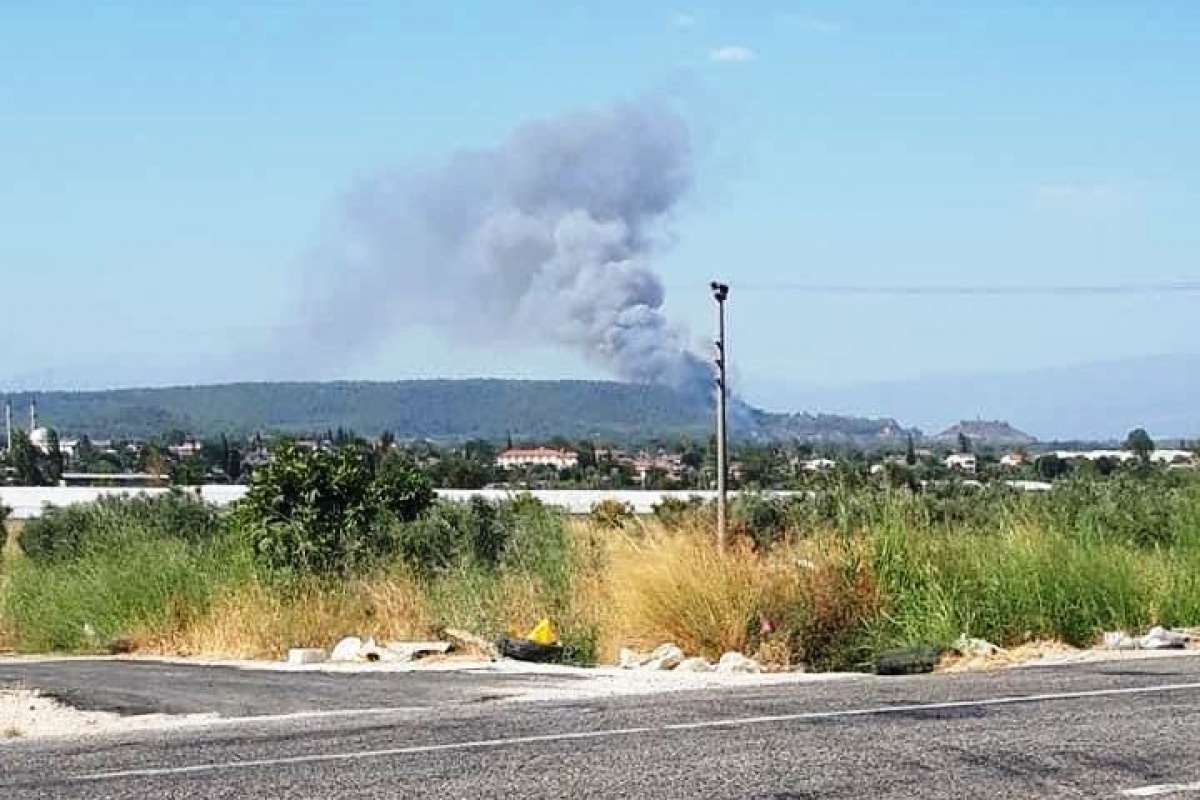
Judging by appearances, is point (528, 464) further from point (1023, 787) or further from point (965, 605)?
point (1023, 787)

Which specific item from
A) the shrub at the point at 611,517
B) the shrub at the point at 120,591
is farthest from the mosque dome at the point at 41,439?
the shrub at the point at 611,517

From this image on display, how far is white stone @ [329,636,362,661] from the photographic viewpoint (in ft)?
60.2

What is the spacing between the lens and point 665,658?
55.1ft

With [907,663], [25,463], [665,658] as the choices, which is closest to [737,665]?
[665,658]

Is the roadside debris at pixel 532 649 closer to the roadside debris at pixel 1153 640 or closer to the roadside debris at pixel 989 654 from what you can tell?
the roadside debris at pixel 989 654

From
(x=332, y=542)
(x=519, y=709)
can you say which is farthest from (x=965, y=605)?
(x=332, y=542)

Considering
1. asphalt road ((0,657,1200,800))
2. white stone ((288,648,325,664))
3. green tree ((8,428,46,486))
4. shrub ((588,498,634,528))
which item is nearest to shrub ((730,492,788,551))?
shrub ((588,498,634,528))

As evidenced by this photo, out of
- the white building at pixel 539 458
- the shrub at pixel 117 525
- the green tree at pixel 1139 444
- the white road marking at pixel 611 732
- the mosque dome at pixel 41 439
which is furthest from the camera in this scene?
the mosque dome at pixel 41 439

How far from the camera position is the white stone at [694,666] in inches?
641

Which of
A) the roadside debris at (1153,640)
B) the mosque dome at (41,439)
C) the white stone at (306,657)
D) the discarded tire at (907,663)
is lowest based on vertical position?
the white stone at (306,657)

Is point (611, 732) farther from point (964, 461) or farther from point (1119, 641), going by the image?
point (964, 461)

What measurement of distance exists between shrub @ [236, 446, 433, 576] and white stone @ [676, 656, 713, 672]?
6676mm

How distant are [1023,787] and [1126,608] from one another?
931 centimetres

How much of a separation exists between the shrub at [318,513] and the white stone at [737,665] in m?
6.82
